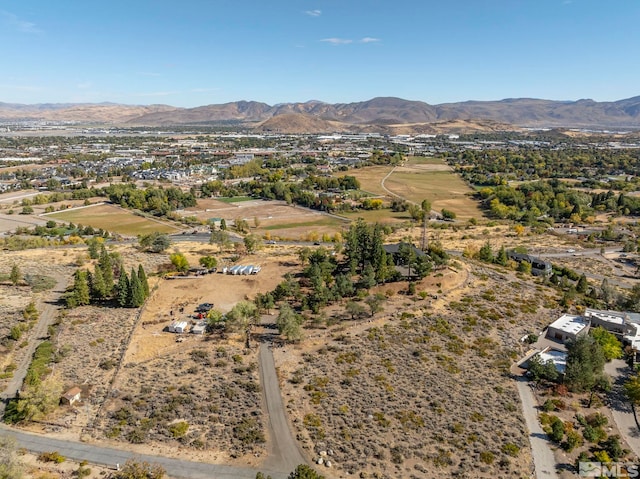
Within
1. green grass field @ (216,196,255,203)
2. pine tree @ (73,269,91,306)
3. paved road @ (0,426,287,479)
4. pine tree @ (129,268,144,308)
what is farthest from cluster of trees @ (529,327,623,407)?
green grass field @ (216,196,255,203)

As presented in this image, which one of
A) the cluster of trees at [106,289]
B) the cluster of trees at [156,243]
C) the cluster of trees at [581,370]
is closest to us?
the cluster of trees at [581,370]

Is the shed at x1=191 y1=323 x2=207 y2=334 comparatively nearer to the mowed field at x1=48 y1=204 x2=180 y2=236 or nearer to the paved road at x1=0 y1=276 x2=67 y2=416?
the paved road at x1=0 y1=276 x2=67 y2=416

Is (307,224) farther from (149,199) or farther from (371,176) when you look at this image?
(371,176)

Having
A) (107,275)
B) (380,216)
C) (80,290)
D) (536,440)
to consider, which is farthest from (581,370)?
(380,216)

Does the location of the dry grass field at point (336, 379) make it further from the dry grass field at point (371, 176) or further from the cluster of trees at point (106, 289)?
the dry grass field at point (371, 176)

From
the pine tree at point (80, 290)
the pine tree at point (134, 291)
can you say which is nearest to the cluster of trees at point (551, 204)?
the pine tree at point (134, 291)

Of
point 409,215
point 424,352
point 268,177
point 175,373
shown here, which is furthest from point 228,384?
point 268,177

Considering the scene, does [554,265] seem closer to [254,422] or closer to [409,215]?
Answer: [409,215]
